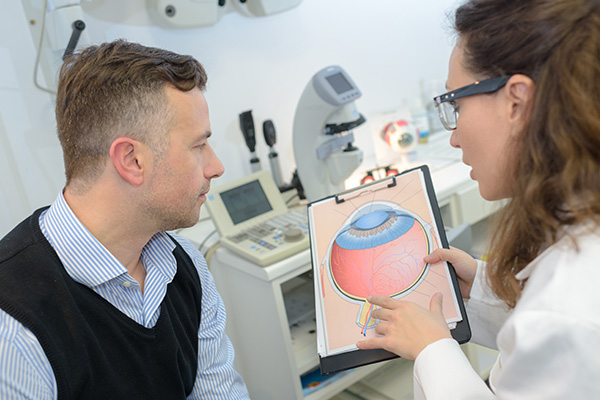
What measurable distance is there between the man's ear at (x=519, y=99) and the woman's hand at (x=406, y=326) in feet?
1.13

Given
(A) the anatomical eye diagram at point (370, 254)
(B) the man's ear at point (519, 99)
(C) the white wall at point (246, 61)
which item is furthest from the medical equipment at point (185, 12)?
(B) the man's ear at point (519, 99)

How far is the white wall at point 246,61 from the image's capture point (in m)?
1.63

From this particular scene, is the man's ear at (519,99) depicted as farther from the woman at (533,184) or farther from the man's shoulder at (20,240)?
the man's shoulder at (20,240)

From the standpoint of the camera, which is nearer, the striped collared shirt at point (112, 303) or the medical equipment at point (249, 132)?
the striped collared shirt at point (112, 303)

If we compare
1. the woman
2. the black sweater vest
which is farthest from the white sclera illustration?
the black sweater vest

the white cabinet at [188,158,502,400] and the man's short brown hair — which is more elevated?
the man's short brown hair

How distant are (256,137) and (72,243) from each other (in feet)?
4.08

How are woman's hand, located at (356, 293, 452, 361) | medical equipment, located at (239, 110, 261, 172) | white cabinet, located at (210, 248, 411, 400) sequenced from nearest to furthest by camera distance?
woman's hand, located at (356, 293, 452, 361) → white cabinet, located at (210, 248, 411, 400) → medical equipment, located at (239, 110, 261, 172)

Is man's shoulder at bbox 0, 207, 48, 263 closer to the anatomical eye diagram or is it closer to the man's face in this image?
the man's face

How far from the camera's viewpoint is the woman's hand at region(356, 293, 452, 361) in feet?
2.91

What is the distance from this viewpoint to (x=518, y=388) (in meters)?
0.69

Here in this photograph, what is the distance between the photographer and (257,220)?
67.4 inches

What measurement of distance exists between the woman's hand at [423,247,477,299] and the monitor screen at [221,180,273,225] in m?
0.77

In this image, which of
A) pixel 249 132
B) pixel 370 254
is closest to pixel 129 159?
pixel 370 254
